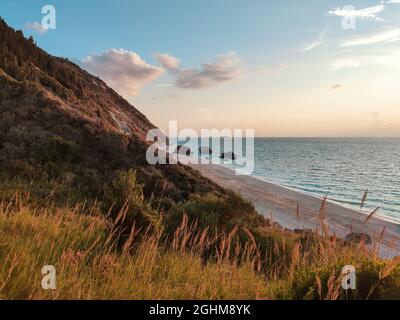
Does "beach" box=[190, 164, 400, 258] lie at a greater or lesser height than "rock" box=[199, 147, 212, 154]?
lesser

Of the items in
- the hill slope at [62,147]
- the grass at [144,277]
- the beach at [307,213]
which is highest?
the hill slope at [62,147]

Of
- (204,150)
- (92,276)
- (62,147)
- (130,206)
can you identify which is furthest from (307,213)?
(204,150)

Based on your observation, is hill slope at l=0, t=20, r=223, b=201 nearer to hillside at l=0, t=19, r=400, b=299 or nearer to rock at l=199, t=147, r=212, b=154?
hillside at l=0, t=19, r=400, b=299

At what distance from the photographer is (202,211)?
1253cm

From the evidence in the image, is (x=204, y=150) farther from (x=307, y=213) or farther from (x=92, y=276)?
(x=92, y=276)

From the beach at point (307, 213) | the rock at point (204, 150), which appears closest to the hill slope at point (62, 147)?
the beach at point (307, 213)

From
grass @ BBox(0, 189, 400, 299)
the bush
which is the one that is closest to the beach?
the bush

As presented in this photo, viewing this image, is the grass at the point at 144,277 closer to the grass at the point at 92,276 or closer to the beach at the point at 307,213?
the grass at the point at 92,276

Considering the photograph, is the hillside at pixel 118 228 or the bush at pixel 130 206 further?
the bush at pixel 130 206
